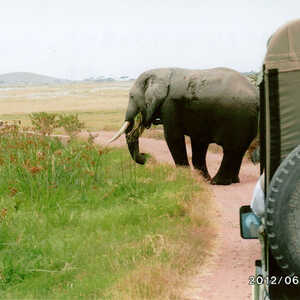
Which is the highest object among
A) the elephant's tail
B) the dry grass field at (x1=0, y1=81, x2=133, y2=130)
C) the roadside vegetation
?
the roadside vegetation

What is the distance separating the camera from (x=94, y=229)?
6953 mm

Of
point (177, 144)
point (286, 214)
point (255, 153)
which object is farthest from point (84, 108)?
point (286, 214)

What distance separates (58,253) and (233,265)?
1677 millimetres

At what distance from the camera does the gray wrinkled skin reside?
33.3 ft

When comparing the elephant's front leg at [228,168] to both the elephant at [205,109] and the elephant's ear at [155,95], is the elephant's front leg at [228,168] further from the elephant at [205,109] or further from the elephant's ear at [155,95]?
the elephant's ear at [155,95]

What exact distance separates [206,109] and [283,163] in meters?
7.55

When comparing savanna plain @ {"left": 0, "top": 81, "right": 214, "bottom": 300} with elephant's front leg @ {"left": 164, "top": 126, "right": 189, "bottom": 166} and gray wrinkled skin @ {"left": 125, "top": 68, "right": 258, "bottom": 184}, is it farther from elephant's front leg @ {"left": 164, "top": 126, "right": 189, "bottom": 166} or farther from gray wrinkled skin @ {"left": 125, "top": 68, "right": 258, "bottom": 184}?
gray wrinkled skin @ {"left": 125, "top": 68, "right": 258, "bottom": 184}

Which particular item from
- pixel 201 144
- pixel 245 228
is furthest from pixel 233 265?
pixel 201 144

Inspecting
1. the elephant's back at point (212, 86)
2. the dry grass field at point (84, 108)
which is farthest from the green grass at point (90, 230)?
the dry grass field at point (84, 108)

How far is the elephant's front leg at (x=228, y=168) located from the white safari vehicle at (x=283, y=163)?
7464 millimetres

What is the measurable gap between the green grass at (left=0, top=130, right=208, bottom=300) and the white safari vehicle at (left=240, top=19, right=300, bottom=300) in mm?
1925

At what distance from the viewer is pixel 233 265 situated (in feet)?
19.2

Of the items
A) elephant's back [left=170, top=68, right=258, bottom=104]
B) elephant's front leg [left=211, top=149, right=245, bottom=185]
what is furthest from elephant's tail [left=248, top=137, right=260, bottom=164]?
elephant's back [left=170, top=68, right=258, bottom=104]

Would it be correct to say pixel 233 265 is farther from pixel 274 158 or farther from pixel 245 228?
pixel 274 158
